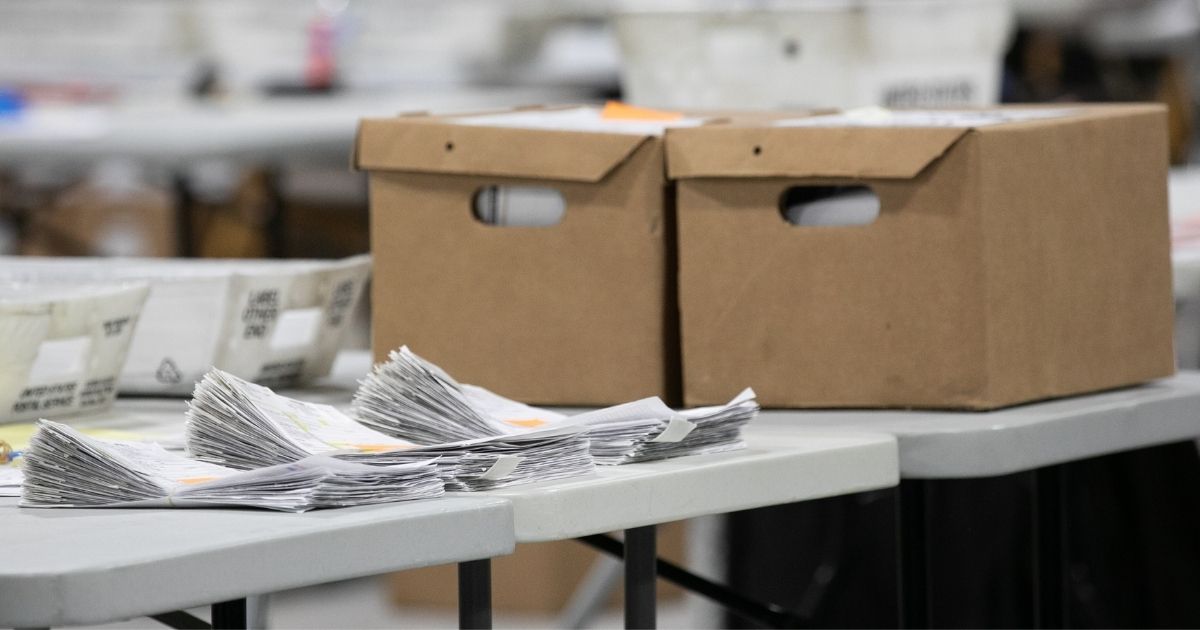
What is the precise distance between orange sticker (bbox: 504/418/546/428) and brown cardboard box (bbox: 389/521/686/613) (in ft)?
6.81

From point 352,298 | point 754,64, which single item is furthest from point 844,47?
point 352,298

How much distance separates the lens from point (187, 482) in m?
0.96

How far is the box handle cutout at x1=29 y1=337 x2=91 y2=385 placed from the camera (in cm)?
132

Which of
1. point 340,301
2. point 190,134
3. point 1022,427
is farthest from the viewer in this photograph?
point 190,134

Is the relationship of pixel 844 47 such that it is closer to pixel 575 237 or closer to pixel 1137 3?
pixel 575 237

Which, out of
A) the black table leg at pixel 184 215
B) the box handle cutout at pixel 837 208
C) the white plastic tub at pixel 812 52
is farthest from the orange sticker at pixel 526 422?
the black table leg at pixel 184 215

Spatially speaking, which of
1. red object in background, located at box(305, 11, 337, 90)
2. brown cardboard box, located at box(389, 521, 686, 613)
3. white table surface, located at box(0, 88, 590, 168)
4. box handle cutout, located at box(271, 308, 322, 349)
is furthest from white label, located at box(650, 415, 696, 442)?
red object in background, located at box(305, 11, 337, 90)

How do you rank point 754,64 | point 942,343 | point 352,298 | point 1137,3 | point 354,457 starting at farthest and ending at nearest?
point 1137,3 < point 754,64 < point 352,298 < point 942,343 < point 354,457

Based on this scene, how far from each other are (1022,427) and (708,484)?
31 cm

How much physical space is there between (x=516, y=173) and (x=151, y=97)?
3499 mm

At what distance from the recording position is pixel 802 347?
136 centimetres

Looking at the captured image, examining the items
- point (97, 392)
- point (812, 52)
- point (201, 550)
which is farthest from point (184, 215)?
point (201, 550)

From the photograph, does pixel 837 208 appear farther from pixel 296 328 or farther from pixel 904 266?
pixel 296 328

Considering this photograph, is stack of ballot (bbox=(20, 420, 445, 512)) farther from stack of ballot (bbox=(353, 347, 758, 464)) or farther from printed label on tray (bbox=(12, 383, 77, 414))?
printed label on tray (bbox=(12, 383, 77, 414))
